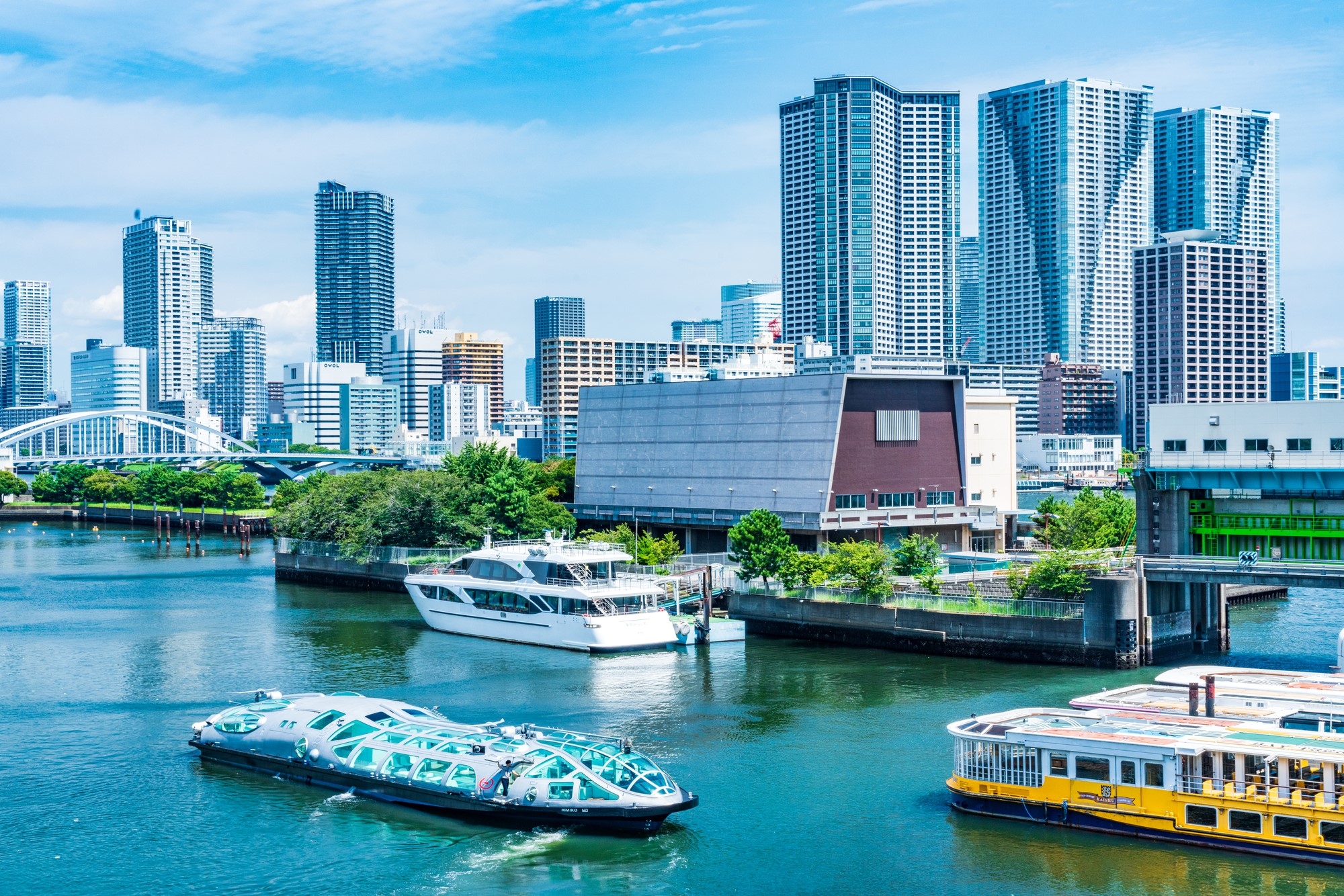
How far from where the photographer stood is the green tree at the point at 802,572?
67438 mm

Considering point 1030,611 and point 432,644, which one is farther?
point 432,644

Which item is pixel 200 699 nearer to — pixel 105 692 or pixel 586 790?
pixel 105 692

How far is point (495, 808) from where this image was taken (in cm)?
3734

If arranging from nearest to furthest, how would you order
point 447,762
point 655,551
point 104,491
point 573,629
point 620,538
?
point 447,762, point 573,629, point 655,551, point 620,538, point 104,491

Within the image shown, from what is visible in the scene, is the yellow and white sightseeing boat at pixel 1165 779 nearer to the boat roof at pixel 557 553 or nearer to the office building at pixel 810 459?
the boat roof at pixel 557 553

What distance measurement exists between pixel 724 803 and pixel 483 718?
13327 millimetres

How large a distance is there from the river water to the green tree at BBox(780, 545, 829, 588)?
3477 millimetres

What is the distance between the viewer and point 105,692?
55375 millimetres

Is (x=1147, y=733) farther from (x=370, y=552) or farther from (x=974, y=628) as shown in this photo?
(x=370, y=552)

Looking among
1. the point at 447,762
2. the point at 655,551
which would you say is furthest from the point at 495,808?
the point at 655,551

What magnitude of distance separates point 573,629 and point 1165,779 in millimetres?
33406

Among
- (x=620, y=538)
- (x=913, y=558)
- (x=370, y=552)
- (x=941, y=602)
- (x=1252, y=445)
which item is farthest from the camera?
(x=370, y=552)

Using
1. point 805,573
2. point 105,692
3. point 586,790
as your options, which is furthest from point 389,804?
point 805,573

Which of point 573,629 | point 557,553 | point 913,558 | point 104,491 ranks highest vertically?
point 104,491
